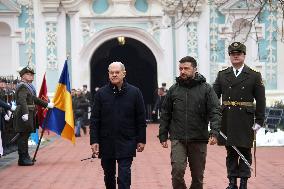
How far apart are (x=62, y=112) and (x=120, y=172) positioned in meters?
6.80

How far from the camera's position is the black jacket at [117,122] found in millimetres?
8438

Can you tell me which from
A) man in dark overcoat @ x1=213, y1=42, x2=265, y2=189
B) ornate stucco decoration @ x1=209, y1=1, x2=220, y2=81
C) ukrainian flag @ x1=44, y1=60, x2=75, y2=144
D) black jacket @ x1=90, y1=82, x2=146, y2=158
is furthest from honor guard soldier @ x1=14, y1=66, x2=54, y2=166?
ornate stucco decoration @ x1=209, y1=1, x2=220, y2=81

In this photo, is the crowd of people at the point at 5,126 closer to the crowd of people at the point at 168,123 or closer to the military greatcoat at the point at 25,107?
the military greatcoat at the point at 25,107

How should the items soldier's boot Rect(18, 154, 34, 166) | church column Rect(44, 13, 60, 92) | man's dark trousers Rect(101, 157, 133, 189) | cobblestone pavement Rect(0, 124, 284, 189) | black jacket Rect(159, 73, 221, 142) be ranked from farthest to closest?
church column Rect(44, 13, 60, 92) → soldier's boot Rect(18, 154, 34, 166) → cobblestone pavement Rect(0, 124, 284, 189) → black jacket Rect(159, 73, 221, 142) → man's dark trousers Rect(101, 157, 133, 189)

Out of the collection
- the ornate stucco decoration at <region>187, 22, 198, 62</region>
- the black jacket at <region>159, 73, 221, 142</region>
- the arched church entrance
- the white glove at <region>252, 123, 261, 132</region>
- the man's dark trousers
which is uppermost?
the ornate stucco decoration at <region>187, 22, 198, 62</region>

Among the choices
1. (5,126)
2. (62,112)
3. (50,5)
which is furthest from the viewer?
(50,5)

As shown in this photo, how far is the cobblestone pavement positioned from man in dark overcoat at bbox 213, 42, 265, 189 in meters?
1.08

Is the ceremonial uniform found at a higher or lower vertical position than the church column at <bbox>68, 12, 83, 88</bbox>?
lower

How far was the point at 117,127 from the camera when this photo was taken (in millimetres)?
8430

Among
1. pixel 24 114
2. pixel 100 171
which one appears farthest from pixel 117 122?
pixel 24 114

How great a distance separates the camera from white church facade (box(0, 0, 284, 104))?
26.6 m

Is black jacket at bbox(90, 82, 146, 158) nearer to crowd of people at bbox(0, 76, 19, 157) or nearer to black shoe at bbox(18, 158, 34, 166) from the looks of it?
crowd of people at bbox(0, 76, 19, 157)

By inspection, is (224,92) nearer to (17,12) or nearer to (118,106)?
(118,106)

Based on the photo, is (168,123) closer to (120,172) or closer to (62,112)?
(120,172)
